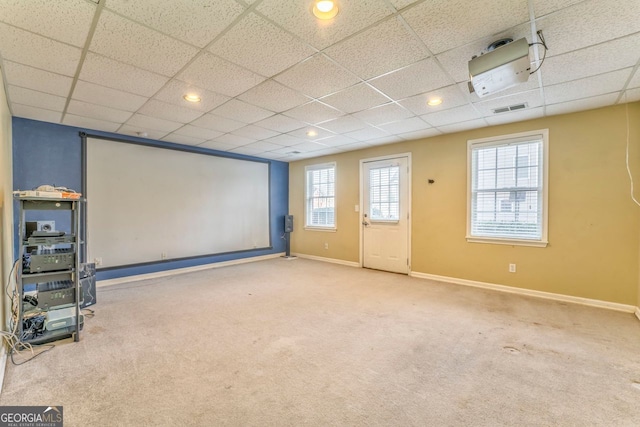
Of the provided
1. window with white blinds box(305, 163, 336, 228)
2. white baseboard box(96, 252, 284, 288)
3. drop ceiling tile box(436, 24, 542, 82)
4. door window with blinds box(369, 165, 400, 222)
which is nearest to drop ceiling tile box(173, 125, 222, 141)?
white baseboard box(96, 252, 284, 288)

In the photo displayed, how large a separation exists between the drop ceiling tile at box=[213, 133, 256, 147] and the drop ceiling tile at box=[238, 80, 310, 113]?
5.10 feet

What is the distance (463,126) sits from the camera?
166 inches

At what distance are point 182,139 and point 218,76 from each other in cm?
275

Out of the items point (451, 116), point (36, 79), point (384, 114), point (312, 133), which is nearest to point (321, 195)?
point (312, 133)

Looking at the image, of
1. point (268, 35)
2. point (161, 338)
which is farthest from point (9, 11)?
point (161, 338)

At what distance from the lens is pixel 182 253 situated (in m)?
5.37

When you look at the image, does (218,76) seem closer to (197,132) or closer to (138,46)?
(138,46)

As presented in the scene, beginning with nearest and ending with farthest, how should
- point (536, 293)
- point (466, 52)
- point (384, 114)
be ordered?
point (466, 52)
point (384, 114)
point (536, 293)

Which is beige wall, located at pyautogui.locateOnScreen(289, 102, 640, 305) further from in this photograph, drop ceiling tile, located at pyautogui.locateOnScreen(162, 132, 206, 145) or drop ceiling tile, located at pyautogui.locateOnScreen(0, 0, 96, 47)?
drop ceiling tile, located at pyautogui.locateOnScreen(0, 0, 96, 47)

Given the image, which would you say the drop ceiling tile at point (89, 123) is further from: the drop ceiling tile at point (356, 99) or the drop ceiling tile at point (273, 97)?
the drop ceiling tile at point (356, 99)

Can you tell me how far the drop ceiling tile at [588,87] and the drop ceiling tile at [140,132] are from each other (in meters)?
5.23

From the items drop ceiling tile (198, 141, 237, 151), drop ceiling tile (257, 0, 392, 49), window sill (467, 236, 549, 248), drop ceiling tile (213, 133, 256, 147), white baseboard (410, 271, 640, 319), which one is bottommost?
white baseboard (410, 271, 640, 319)

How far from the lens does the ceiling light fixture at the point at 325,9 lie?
1.72m

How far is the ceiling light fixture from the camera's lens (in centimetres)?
172
